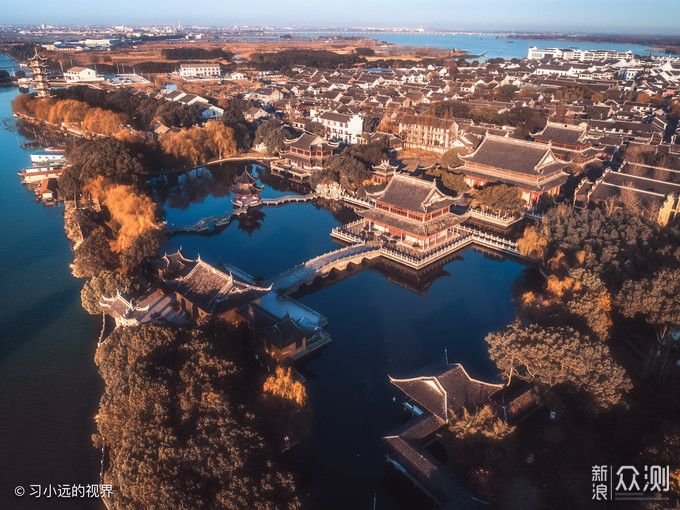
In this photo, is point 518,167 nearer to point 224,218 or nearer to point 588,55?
point 224,218

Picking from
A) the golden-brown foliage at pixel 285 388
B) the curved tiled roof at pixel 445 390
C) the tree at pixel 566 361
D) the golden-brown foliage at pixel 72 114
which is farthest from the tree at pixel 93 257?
the golden-brown foliage at pixel 72 114

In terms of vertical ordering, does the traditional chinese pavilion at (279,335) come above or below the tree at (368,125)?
below

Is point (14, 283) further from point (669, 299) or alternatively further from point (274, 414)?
point (669, 299)

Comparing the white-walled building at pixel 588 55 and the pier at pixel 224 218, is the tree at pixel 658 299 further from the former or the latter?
the white-walled building at pixel 588 55

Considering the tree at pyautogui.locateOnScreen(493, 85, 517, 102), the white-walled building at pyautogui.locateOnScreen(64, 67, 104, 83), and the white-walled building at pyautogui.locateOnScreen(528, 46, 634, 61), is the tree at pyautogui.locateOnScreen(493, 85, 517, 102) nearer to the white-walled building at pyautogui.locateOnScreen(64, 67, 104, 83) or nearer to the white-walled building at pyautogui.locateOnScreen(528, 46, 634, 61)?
the white-walled building at pyautogui.locateOnScreen(528, 46, 634, 61)

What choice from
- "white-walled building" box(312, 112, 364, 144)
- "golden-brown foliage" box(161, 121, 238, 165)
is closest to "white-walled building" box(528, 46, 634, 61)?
"white-walled building" box(312, 112, 364, 144)

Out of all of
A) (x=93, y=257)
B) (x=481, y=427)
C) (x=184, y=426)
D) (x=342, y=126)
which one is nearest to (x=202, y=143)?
(x=342, y=126)
